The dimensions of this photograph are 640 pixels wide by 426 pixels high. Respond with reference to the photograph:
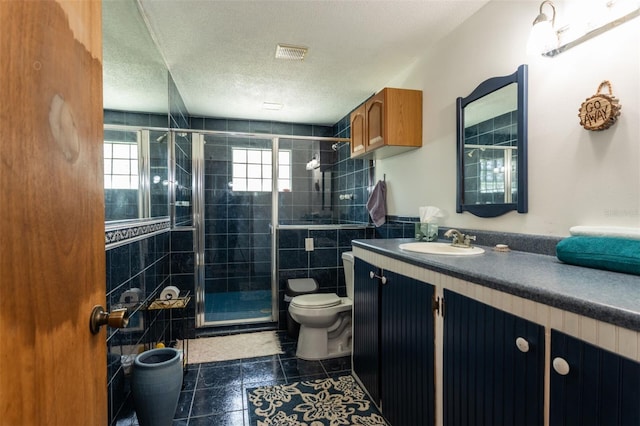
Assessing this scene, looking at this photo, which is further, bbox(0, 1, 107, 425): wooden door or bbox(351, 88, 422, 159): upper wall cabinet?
bbox(351, 88, 422, 159): upper wall cabinet

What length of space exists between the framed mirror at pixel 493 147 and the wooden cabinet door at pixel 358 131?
0.90 metres

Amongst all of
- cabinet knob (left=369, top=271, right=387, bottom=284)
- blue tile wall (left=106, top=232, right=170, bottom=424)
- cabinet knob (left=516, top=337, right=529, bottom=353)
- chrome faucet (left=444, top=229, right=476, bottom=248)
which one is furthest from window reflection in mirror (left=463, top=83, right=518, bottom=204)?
blue tile wall (left=106, top=232, right=170, bottom=424)

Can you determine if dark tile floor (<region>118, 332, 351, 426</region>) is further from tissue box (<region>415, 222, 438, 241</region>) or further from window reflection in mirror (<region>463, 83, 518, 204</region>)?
window reflection in mirror (<region>463, 83, 518, 204</region>)

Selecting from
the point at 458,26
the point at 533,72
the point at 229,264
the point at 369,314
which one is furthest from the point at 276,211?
the point at 533,72

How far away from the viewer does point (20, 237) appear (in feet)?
1.46

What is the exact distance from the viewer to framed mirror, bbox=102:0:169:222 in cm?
140

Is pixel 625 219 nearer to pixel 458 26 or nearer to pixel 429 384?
pixel 429 384

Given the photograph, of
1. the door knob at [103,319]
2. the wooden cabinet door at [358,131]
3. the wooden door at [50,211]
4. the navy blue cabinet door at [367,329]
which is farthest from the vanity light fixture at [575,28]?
the door knob at [103,319]

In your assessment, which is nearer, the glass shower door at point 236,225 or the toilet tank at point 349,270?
the toilet tank at point 349,270

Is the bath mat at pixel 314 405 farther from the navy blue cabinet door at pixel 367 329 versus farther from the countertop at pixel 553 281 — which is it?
the countertop at pixel 553 281

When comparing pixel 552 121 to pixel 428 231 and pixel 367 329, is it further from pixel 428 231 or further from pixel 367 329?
pixel 367 329

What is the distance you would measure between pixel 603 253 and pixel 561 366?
0.49m

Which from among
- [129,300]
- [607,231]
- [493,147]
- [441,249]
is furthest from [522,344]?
[129,300]

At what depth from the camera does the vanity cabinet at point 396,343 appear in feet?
4.40
